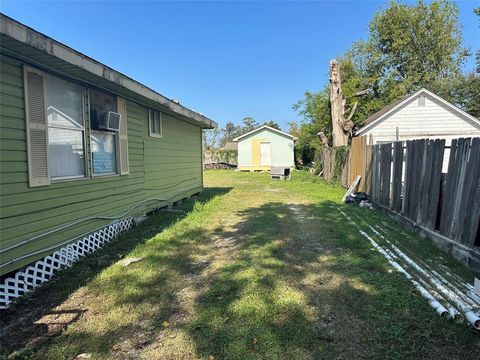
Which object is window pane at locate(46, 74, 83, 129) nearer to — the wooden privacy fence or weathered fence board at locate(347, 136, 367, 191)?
the wooden privacy fence

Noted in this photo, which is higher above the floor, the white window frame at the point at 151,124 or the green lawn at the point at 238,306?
the white window frame at the point at 151,124

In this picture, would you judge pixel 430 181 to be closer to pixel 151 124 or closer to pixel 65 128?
pixel 65 128

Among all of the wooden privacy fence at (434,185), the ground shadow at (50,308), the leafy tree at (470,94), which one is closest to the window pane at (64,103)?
the ground shadow at (50,308)

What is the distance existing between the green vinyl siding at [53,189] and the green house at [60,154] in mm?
11

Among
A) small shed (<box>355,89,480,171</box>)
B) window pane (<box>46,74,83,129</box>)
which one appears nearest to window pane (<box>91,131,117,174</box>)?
window pane (<box>46,74,83,129</box>)

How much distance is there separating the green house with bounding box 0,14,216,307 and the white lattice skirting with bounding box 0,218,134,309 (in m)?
0.01

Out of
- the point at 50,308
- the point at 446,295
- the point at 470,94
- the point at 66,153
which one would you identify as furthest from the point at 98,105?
the point at 470,94

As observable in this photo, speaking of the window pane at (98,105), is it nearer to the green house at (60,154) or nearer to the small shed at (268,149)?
the green house at (60,154)

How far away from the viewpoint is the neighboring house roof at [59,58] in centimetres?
292

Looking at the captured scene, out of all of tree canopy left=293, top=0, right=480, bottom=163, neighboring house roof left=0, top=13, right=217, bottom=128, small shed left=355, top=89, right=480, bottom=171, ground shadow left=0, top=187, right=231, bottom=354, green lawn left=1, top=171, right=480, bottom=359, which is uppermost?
tree canopy left=293, top=0, right=480, bottom=163

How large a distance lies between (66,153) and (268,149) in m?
22.5

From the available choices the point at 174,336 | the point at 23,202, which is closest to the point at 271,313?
the point at 174,336

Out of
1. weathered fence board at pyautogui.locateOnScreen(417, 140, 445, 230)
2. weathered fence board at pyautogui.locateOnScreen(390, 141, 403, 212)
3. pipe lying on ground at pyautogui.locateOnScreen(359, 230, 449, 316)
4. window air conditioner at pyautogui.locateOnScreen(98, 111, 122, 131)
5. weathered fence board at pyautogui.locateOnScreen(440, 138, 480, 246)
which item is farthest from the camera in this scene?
weathered fence board at pyautogui.locateOnScreen(390, 141, 403, 212)

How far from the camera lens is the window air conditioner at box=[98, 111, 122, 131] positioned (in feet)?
17.1
